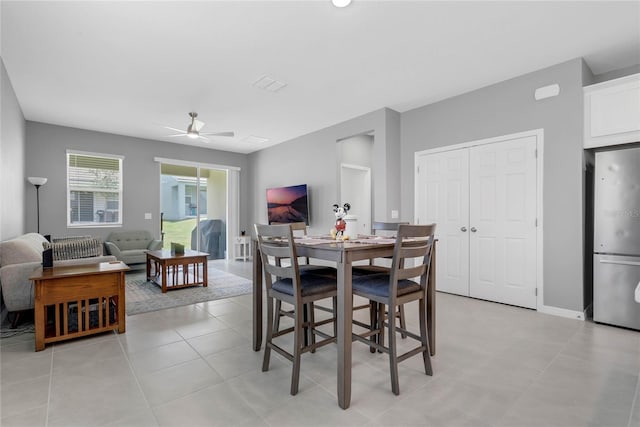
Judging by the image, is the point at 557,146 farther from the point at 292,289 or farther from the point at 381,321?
the point at 292,289

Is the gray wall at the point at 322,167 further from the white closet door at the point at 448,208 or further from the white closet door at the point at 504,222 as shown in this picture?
the white closet door at the point at 504,222

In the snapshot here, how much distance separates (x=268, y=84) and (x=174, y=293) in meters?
3.03

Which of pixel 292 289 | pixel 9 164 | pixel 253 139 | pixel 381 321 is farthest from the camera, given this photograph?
pixel 253 139

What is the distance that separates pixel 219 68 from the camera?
10.9 feet

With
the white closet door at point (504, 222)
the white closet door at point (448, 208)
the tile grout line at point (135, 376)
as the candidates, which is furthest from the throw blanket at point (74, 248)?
the white closet door at point (504, 222)

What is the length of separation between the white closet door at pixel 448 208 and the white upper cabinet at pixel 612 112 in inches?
48.9

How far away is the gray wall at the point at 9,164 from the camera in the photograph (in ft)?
10.4

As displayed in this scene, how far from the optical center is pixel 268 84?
147 inches

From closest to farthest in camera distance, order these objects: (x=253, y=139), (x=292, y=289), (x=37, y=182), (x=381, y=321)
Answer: (x=292, y=289) < (x=381, y=321) < (x=37, y=182) < (x=253, y=139)

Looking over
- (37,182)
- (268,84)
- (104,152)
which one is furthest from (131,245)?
(268,84)

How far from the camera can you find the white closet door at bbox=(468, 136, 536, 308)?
3.44 m

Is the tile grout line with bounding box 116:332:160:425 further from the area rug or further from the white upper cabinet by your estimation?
the white upper cabinet

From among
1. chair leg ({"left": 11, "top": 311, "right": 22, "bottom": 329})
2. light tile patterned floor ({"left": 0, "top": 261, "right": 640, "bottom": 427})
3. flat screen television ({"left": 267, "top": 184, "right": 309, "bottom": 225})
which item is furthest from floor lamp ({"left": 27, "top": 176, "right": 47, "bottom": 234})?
flat screen television ({"left": 267, "top": 184, "right": 309, "bottom": 225})

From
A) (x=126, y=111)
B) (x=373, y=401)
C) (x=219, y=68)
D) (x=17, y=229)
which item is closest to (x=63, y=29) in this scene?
(x=219, y=68)
